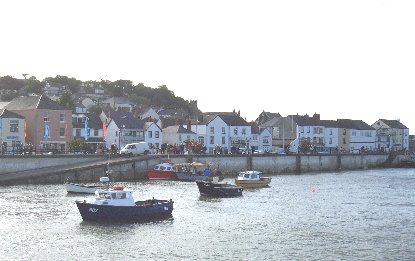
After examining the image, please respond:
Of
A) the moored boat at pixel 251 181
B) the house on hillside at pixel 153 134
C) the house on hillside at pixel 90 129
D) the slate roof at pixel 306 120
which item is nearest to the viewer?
the moored boat at pixel 251 181

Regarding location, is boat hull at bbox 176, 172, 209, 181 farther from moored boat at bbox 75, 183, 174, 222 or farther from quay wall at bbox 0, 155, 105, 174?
moored boat at bbox 75, 183, 174, 222

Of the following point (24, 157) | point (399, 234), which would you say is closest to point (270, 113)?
point (24, 157)

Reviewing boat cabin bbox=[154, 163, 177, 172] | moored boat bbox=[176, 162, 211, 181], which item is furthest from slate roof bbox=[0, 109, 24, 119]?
moored boat bbox=[176, 162, 211, 181]

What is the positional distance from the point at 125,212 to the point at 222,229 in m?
8.34

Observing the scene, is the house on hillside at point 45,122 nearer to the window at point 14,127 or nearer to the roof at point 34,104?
the roof at point 34,104

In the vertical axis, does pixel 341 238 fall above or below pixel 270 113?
below

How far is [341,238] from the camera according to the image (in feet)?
161

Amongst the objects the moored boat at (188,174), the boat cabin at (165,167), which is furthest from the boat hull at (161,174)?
the moored boat at (188,174)

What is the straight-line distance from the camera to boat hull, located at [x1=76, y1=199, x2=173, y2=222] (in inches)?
2146

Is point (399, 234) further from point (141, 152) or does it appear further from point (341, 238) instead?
point (141, 152)

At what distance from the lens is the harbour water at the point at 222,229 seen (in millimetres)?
43562

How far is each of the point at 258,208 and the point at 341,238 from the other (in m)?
17.1

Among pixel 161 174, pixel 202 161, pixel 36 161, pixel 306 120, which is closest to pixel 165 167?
pixel 161 174

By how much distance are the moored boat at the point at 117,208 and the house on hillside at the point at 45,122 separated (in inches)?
2274
